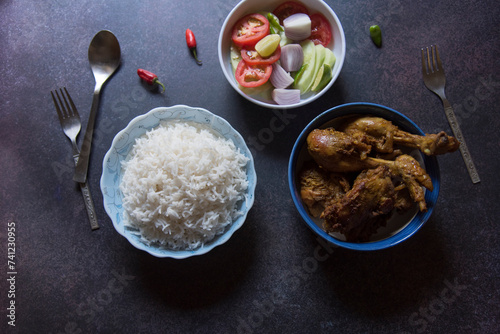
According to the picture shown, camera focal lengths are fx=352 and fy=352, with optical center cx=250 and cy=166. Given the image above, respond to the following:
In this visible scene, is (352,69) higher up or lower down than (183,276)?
higher up

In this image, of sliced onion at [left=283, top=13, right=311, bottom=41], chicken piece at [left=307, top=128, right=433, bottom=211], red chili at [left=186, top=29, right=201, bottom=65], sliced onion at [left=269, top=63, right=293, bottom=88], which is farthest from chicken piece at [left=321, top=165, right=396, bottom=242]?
red chili at [left=186, top=29, right=201, bottom=65]

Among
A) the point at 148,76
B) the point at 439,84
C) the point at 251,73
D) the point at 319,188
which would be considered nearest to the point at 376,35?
the point at 439,84

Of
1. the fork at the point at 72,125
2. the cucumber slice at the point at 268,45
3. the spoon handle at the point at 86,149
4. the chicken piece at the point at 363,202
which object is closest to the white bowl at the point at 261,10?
the cucumber slice at the point at 268,45

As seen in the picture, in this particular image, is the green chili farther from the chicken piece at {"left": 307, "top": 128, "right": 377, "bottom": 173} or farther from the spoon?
the spoon

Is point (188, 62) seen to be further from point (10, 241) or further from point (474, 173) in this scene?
point (474, 173)

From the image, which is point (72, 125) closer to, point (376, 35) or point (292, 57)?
point (292, 57)

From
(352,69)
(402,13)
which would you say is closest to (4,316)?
(352,69)
